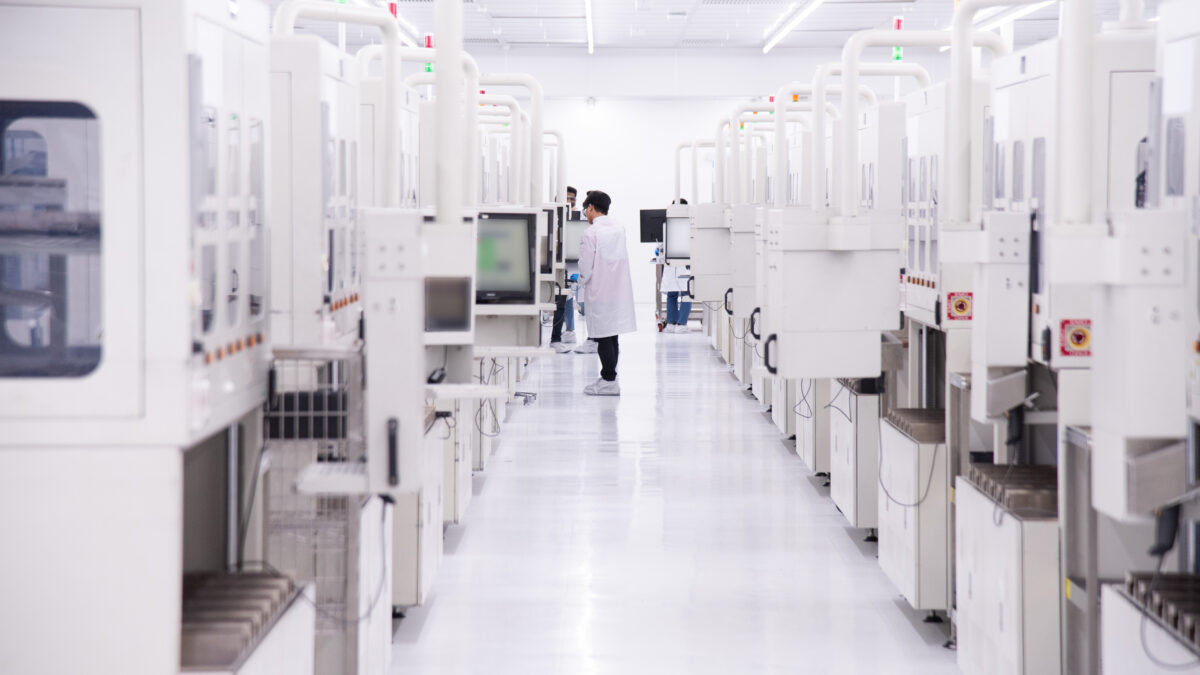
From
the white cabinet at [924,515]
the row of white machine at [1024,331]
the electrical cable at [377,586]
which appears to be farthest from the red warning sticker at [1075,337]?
the electrical cable at [377,586]

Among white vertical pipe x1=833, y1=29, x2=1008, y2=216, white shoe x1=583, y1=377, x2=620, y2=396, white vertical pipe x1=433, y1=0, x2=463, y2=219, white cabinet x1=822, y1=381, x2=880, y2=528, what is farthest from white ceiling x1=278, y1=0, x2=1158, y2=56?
white vertical pipe x1=433, y1=0, x2=463, y2=219

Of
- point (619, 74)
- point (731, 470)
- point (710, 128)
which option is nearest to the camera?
point (731, 470)

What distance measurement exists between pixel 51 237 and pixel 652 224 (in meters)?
12.1

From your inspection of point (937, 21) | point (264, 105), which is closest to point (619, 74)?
→ point (937, 21)

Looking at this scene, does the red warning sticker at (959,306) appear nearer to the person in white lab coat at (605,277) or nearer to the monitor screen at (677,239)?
the person in white lab coat at (605,277)

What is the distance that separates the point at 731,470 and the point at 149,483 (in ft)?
18.5

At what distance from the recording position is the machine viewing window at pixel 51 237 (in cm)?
255

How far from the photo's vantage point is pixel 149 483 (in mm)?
2408

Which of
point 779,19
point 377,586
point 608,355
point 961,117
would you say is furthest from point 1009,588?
point 779,19

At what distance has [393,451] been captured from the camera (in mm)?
2809

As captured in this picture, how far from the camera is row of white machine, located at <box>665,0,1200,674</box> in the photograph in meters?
2.63

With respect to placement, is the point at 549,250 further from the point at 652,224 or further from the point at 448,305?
the point at 652,224

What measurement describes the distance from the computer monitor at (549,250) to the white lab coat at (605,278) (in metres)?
2.21

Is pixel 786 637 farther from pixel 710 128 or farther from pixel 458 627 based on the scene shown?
pixel 710 128
